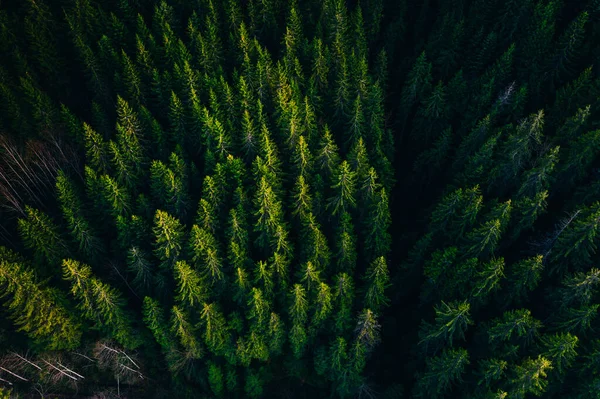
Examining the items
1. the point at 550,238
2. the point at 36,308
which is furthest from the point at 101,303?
the point at 550,238

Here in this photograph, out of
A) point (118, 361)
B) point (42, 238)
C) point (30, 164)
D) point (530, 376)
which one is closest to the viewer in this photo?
point (530, 376)

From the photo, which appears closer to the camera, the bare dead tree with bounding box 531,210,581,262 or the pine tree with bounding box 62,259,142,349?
the bare dead tree with bounding box 531,210,581,262

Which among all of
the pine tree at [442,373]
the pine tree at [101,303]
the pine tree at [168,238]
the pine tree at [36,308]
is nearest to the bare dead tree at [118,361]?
the pine tree at [101,303]

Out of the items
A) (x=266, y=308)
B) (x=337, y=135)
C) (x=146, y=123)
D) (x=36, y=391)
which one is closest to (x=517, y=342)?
(x=266, y=308)

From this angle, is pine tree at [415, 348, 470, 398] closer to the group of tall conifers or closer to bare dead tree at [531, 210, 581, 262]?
the group of tall conifers

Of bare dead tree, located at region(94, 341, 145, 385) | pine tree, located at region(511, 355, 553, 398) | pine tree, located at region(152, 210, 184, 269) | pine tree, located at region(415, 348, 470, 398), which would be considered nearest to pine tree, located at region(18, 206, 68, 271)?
bare dead tree, located at region(94, 341, 145, 385)

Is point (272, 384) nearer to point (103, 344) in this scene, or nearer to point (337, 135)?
point (103, 344)

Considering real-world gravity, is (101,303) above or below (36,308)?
below

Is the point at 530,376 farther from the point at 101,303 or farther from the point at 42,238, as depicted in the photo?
the point at 42,238
